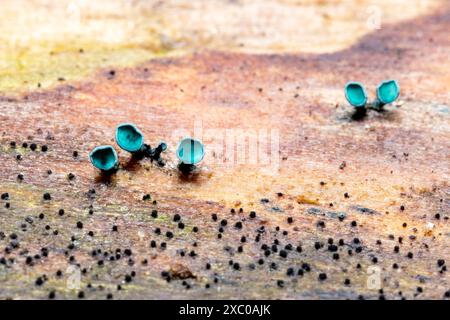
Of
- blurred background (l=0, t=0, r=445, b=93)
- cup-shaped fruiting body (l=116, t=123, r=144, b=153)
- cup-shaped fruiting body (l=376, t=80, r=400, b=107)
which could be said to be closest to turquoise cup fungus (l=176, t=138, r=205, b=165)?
cup-shaped fruiting body (l=116, t=123, r=144, b=153)

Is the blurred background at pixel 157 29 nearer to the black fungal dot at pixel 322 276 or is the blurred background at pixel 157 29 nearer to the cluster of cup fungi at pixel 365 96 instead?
the cluster of cup fungi at pixel 365 96

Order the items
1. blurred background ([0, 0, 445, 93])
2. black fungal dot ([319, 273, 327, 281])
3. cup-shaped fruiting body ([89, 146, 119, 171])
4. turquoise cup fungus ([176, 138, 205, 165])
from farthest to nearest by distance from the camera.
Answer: blurred background ([0, 0, 445, 93])
turquoise cup fungus ([176, 138, 205, 165])
cup-shaped fruiting body ([89, 146, 119, 171])
black fungal dot ([319, 273, 327, 281])

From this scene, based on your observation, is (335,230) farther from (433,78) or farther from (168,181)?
(433,78)

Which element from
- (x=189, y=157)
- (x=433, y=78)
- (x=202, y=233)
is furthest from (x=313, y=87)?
(x=202, y=233)

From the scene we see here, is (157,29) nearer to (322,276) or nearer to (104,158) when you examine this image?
(104,158)

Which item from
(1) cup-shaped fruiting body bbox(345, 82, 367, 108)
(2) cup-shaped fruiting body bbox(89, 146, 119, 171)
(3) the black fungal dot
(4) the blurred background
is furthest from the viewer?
(4) the blurred background

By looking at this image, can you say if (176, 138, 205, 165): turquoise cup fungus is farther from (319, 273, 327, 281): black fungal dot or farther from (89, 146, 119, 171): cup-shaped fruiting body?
(319, 273, 327, 281): black fungal dot

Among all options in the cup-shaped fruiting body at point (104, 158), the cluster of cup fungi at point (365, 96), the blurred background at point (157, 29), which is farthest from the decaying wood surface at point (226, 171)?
the cluster of cup fungi at point (365, 96)
